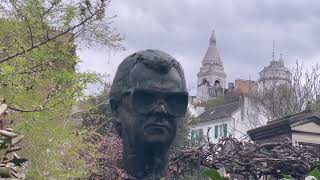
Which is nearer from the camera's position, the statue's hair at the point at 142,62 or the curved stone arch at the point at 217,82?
the statue's hair at the point at 142,62

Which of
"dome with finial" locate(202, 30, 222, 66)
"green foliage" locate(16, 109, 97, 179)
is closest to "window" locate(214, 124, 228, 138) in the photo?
"green foliage" locate(16, 109, 97, 179)

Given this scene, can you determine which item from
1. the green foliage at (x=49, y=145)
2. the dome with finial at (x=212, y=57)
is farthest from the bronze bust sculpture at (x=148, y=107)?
the dome with finial at (x=212, y=57)

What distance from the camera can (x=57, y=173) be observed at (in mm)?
11539

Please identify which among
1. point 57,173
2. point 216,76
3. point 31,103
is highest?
point 216,76

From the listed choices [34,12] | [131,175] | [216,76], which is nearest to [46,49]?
[34,12]

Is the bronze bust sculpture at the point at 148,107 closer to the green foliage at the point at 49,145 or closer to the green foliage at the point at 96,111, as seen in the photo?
the green foliage at the point at 49,145

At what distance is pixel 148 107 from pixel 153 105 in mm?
25

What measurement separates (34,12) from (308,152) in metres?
4.26

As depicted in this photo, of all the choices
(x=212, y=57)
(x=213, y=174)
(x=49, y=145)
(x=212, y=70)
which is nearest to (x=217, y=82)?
(x=212, y=70)

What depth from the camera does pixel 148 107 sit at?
117 inches

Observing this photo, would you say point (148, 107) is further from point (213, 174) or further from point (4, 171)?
point (4, 171)

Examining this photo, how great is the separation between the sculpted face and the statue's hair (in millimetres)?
24

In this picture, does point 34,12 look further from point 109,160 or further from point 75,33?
point 109,160

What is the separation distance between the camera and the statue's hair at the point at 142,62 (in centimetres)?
303
